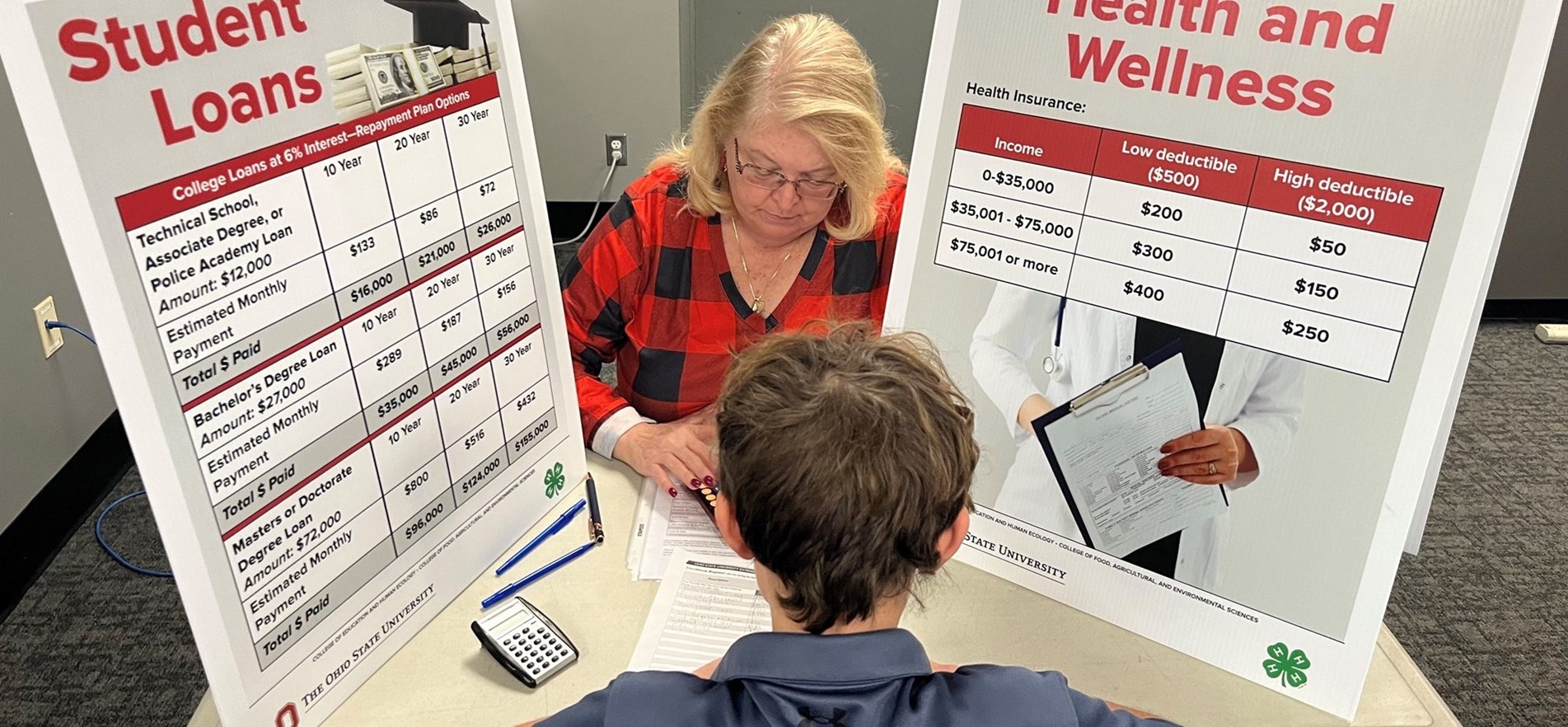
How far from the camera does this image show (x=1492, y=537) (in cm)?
257

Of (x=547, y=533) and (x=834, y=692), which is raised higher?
(x=834, y=692)

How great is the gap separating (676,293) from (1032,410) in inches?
25.8

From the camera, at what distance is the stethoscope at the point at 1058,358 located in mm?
1131

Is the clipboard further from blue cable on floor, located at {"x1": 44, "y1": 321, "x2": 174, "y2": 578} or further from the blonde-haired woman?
blue cable on floor, located at {"x1": 44, "y1": 321, "x2": 174, "y2": 578}

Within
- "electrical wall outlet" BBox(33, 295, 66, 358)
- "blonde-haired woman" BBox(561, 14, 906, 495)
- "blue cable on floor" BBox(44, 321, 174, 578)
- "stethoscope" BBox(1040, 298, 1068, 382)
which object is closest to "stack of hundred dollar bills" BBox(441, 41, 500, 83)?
"blonde-haired woman" BBox(561, 14, 906, 495)

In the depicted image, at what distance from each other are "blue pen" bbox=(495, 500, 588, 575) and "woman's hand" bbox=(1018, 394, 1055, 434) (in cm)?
57

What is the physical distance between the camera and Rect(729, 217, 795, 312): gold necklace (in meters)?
1.61

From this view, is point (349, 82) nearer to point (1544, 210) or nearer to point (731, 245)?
point (731, 245)

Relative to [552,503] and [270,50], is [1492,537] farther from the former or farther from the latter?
[270,50]

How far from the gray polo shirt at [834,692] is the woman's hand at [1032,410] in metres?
0.40

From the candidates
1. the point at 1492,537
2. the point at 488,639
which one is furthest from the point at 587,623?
the point at 1492,537

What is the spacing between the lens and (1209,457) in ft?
3.54

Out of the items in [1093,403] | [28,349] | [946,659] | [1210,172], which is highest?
[1210,172]

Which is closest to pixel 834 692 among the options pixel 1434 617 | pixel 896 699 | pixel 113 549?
pixel 896 699
